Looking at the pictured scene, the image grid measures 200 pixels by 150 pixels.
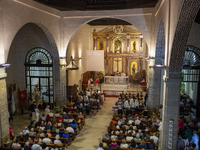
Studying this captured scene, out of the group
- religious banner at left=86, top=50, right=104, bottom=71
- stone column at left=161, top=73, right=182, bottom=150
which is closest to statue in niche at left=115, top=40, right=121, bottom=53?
religious banner at left=86, top=50, right=104, bottom=71

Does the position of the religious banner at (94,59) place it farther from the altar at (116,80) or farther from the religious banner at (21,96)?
the altar at (116,80)

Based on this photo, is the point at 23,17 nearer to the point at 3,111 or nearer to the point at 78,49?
the point at 3,111

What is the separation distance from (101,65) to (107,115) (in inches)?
180

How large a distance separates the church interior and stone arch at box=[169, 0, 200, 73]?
29mm

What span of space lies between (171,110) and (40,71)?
10.8 meters

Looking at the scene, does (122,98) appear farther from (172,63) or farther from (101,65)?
(172,63)

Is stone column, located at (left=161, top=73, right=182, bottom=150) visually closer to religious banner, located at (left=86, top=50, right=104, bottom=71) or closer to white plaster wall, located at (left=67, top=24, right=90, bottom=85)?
religious banner, located at (left=86, top=50, right=104, bottom=71)

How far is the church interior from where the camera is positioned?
8117 millimetres

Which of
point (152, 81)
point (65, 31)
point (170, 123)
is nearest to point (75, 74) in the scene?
point (65, 31)

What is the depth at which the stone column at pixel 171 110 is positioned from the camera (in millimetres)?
7883

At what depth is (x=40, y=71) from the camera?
15.4 m

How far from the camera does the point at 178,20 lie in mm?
6336

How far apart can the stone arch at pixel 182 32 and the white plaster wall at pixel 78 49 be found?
37.2 feet

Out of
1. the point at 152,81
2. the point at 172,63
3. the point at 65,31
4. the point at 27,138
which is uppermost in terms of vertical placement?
the point at 65,31
